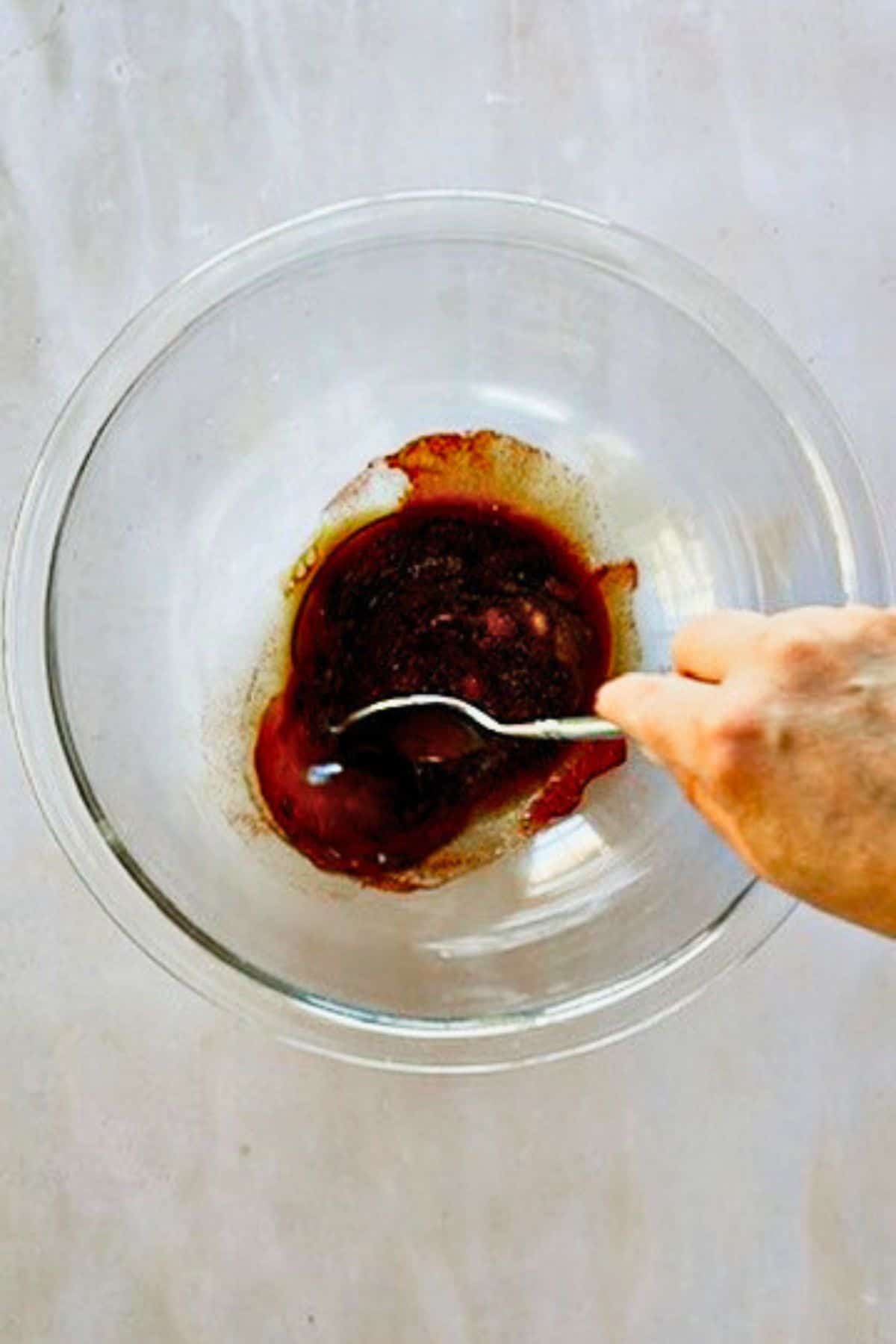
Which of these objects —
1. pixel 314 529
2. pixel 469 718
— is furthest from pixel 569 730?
pixel 314 529

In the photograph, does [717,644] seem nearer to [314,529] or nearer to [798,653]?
[798,653]

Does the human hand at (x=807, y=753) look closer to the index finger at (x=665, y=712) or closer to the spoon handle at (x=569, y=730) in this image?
the index finger at (x=665, y=712)

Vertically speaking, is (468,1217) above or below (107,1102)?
below

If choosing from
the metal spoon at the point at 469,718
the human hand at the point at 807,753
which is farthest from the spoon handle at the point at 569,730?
the human hand at the point at 807,753

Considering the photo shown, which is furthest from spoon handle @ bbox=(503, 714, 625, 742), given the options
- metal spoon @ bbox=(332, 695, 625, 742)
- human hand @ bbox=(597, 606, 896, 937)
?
human hand @ bbox=(597, 606, 896, 937)

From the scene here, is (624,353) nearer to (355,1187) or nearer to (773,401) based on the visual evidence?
(773,401)

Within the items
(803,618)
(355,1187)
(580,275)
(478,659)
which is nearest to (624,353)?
(580,275)
